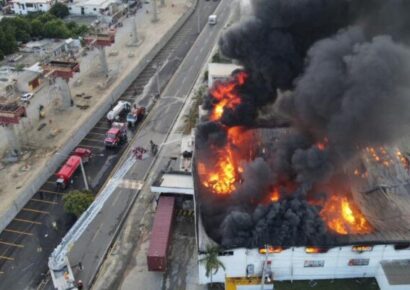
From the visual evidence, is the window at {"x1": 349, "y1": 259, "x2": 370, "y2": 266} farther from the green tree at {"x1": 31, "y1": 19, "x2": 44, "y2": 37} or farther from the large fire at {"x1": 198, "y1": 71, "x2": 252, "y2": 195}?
the green tree at {"x1": 31, "y1": 19, "x2": 44, "y2": 37}

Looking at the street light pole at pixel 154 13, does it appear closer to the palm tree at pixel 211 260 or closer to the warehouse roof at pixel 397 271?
the palm tree at pixel 211 260

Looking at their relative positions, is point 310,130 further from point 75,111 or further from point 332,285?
point 75,111

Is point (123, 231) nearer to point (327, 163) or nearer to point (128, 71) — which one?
point (327, 163)

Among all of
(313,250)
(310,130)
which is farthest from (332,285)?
(310,130)


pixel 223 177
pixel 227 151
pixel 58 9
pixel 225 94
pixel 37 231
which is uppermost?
pixel 225 94

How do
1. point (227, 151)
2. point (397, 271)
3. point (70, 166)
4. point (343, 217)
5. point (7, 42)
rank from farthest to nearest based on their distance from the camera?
1. point (7, 42)
2. point (70, 166)
3. point (227, 151)
4. point (343, 217)
5. point (397, 271)
